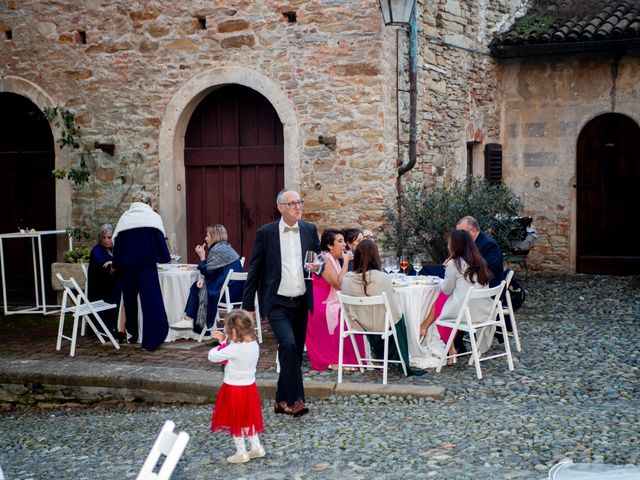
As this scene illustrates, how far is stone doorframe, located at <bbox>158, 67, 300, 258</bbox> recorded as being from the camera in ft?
32.5

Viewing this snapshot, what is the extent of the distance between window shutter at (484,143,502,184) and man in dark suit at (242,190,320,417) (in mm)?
7371

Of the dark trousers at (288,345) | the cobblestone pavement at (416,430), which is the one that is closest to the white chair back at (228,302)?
the cobblestone pavement at (416,430)

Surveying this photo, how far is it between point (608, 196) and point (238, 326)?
9336 millimetres

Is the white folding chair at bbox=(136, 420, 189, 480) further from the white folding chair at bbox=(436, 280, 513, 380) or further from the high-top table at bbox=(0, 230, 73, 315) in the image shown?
the high-top table at bbox=(0, 230, 73, 315)

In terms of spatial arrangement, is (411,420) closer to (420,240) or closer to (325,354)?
(325,354)

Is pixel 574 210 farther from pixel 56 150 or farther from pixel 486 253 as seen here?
pixel 56 150

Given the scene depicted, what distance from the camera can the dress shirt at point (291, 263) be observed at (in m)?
6.00

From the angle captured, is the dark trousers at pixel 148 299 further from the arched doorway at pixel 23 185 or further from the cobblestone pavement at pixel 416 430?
the arched doorway at pixel 23 185

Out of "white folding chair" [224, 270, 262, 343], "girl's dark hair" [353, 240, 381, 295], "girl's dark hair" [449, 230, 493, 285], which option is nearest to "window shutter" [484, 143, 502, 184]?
"white folding chair" [224, 270, 262, 343]

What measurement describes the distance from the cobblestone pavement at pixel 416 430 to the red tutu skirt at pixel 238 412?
0.22 m

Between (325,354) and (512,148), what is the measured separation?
7363mm

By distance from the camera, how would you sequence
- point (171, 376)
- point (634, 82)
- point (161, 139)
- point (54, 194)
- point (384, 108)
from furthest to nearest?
1. point (634, 82)
2. point (54, 194)
3. point (161, 139)
4. point (384, 108)
5. point (171, 376)

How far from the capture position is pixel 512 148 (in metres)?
13.4

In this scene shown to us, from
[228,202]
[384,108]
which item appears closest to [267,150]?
[228,202]
